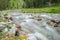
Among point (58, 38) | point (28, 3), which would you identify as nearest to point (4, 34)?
point (58, 38)

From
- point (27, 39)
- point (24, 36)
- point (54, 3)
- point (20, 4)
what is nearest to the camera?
point (27, 39)

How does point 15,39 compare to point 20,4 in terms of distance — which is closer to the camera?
point 15,39

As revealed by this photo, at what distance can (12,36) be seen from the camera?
1628 centimetres

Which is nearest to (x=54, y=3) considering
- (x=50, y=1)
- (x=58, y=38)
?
(x=50, y=1)

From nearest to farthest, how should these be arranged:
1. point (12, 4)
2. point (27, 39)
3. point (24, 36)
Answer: point (27, 39) → point (24, 36) → point (12, 4)

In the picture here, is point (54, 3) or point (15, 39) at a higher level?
point (15, 39)

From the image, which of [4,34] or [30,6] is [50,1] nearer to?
[30,6]

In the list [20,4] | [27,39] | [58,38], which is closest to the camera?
[27,39]

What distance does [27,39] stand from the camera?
51.1 ft

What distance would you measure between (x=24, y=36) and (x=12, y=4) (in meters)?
80.7

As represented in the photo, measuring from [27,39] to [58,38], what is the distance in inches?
202

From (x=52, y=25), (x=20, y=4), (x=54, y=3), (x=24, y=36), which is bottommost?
(x=20, y=4)

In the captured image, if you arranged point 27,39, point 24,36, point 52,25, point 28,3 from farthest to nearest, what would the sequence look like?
point 28,3
point 52,25
point 24,36
point 27,39

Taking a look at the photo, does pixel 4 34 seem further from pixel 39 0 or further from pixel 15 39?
pixel 39 0
